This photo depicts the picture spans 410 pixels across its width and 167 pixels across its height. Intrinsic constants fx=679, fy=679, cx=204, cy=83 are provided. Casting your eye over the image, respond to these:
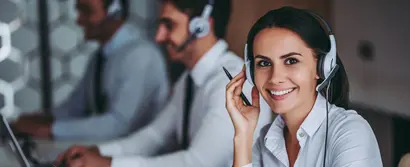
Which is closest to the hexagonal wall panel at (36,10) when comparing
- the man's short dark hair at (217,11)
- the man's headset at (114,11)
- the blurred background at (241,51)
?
the blurred background at (241,51)

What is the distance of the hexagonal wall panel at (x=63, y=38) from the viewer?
1.72m

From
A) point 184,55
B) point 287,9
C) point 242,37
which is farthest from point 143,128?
point 287,9

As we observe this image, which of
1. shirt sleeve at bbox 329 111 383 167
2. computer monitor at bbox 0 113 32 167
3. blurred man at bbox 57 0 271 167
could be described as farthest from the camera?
computer monitor at bbox 0 113 32 167

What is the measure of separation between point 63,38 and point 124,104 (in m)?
0.23

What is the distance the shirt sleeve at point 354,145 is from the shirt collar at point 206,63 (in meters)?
0.36

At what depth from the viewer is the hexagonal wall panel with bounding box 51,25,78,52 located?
1.72m

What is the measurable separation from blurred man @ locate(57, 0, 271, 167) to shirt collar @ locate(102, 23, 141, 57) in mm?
78

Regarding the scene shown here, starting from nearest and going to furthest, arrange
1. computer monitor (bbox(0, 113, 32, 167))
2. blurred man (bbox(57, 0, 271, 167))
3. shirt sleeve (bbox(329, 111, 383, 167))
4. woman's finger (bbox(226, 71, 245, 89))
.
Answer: shirt sleeve (bbox(329, 111, 383, 167)) < woman's finger (bbox(226, 71, 245, 89)) < blurred man (bbox(57, 0, 271, 167)) < computer monitor (bbox(0, 113, 32, 167))

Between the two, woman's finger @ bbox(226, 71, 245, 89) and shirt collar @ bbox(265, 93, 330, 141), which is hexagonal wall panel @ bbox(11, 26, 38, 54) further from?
shirt collar @ bbox(265, 93, 330, 141)

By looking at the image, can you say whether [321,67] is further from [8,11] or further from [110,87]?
[8,11]

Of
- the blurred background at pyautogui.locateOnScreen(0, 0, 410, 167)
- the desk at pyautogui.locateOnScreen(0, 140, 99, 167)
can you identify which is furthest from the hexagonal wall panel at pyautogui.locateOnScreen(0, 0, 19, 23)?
the desk at pyautogui.locateOnScreen(0, 140, 99, 167)

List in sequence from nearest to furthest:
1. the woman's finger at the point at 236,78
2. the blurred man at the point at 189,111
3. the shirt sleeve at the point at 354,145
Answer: the shirt sleeve at the point at 354,145 → the woman's finger at the point at 236,78 → the blurred man at the point at 189,111

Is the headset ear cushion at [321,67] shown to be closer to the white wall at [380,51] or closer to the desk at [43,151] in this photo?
the white wall at [380,51]

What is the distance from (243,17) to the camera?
1.51 m
